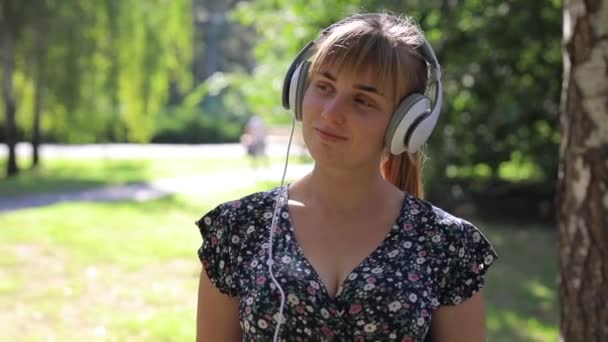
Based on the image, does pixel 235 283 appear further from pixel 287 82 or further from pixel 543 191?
pixel 543 191

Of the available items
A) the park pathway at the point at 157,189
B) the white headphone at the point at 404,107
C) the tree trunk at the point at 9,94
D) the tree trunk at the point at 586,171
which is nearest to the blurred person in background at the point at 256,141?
the park pathway at the point at 157,189

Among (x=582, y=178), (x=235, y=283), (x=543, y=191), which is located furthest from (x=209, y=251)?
(x=543, y=191)

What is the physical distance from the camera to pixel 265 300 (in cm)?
172

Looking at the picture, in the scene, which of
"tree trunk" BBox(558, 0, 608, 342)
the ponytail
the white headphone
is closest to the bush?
"tree trunk" BBox(558, 0, 608, 342)

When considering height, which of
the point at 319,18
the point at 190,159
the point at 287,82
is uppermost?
the point at 287,82

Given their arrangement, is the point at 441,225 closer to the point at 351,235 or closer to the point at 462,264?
the point at 462,264

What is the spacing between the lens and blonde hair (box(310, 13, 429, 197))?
175cm

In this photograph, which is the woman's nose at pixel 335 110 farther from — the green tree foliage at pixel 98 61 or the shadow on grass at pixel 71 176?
the green tree foliage at pixel 98 61

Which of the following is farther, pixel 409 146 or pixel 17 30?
pixel 17 30

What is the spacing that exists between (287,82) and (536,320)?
4975 millimetres

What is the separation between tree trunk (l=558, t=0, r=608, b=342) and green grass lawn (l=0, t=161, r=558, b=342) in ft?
8.61

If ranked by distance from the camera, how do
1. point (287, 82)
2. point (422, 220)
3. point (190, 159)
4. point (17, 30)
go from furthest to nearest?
point (190, 159) → point (17, 30) → point (287, 82) → point (422, 220)

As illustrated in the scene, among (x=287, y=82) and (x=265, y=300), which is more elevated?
(x=287, y=82)

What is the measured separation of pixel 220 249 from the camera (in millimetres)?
1863
